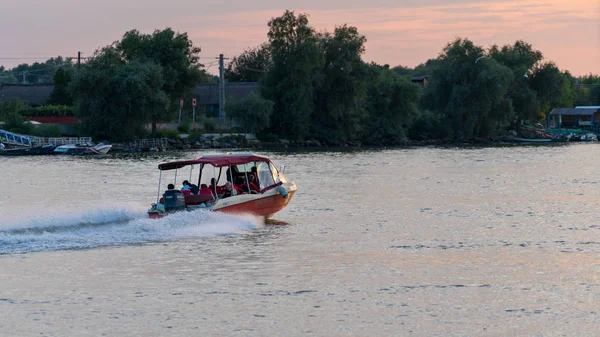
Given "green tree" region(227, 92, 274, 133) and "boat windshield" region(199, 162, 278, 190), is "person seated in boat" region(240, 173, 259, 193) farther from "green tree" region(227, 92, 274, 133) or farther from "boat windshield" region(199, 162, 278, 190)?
"green tree" region(227, 92, 274, 133)

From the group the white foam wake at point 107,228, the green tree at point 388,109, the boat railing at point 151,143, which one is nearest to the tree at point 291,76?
the green tree at point 388,109

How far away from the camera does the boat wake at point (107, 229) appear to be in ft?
86.1

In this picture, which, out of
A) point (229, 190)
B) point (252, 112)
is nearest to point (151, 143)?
point (252, 112)

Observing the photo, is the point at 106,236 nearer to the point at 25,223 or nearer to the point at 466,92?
the point at 25,223

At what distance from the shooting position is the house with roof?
152250mm

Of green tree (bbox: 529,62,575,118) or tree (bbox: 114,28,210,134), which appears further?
green tree (bbox: 529,62,575,118)

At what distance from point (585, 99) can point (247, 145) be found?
100m

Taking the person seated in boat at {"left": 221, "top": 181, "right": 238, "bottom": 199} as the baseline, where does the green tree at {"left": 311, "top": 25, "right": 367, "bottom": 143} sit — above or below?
above

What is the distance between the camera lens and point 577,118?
155500 millimetres

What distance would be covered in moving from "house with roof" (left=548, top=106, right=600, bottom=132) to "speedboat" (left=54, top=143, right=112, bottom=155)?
86431 mm

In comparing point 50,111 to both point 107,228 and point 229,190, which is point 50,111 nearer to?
point 229,190

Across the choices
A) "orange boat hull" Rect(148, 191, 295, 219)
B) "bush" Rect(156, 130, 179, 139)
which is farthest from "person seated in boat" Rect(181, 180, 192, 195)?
"bush" Rect(156, 130, 179, 139)

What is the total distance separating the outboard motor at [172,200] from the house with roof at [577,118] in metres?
128

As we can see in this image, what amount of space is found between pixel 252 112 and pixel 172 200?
7170 cm
